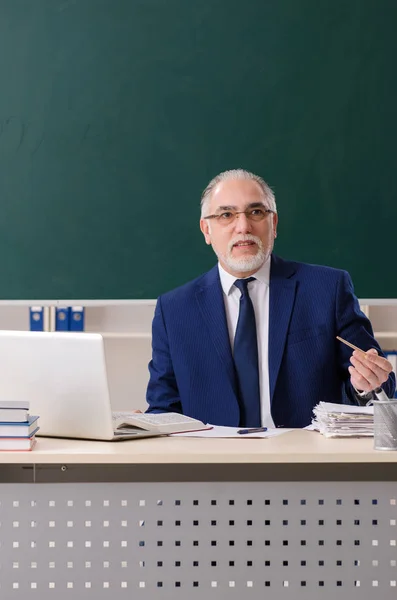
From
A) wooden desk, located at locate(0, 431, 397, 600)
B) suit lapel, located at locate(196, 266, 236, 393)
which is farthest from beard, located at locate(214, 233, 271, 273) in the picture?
wooden desk, located at locate(0, 431, 397, 600)

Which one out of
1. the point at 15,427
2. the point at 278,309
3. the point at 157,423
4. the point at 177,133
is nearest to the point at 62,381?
the point at 15,427

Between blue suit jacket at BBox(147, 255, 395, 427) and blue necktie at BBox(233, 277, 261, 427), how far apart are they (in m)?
0.03

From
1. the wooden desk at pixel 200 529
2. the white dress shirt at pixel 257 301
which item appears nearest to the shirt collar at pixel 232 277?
the white dress shirt at pixel 257 301

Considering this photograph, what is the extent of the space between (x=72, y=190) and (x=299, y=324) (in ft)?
7.33

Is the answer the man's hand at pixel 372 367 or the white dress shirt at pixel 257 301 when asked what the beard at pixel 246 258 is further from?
the man's hand at pixel 372 367

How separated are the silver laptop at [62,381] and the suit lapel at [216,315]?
73 centimetres

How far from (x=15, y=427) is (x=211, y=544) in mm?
490

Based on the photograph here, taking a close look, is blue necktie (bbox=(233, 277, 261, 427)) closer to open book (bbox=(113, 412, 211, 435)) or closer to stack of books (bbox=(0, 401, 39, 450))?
open book (bbox=(113, 412, 211, 435))

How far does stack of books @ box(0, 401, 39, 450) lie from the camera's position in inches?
66.6

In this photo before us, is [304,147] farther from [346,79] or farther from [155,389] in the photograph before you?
[155,389]

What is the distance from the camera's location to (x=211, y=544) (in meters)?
1.73

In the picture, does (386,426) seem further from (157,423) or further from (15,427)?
(15,427)

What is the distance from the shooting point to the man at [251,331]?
2.58 m

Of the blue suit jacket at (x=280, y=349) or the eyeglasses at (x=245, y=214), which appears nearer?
the blue suit jacket at (x=280, y=349)
